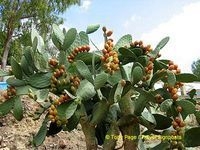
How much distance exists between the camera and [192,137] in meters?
2.18

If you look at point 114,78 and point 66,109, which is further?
point 114,78

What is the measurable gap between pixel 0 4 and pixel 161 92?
19.7 meters

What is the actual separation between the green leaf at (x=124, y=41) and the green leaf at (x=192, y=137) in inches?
24.8

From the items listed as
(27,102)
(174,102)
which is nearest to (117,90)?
(174,102)

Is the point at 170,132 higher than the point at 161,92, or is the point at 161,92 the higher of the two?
the point at 161,92

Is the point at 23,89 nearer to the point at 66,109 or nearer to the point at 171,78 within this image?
the point at 66,109

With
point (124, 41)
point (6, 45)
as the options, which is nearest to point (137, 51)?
point (124, 41)

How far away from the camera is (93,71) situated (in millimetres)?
2264

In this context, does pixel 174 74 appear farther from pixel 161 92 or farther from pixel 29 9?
pixel 29 9

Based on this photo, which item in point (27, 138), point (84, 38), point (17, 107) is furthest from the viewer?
point (27, 138)

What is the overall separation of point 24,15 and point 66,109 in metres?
20.3

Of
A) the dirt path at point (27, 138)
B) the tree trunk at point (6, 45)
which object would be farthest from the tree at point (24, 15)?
the dirt path at point (27, 138)

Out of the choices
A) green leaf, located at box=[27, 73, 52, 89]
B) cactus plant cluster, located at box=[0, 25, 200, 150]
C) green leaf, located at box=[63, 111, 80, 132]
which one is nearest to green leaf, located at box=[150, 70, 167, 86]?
cactus plant cluster, located at box=[0, 25, 200, 150]

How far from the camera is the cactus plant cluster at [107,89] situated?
2150 millimetres
